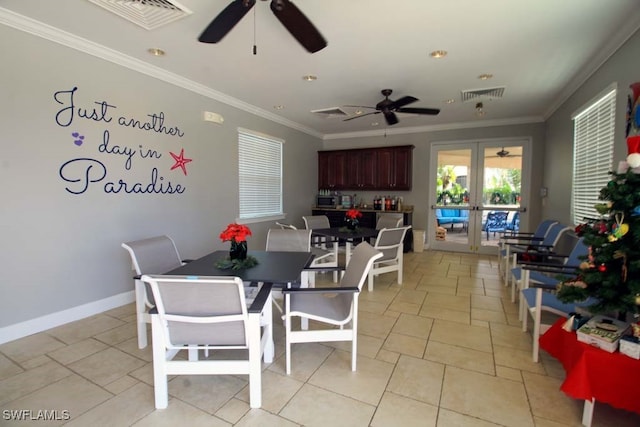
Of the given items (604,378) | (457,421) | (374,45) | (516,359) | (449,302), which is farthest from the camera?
(449,302)

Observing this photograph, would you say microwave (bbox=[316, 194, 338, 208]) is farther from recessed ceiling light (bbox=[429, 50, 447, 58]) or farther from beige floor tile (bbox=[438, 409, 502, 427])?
beige floor tile (bbox=[438, 409, 502, 427])

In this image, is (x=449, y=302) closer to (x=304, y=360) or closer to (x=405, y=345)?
(x=405, y=345)

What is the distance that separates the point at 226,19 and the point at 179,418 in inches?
96.4

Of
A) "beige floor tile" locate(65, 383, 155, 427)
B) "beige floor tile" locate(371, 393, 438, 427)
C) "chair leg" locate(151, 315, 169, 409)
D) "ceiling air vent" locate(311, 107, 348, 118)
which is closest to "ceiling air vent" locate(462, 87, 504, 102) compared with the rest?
"ceiling air vent" locate(311, 107, 348, 118)

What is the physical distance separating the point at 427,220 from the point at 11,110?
648 cm

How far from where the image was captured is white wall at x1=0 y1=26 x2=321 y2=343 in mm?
2543

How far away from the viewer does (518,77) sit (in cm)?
364

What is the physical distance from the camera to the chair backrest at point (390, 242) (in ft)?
12.5

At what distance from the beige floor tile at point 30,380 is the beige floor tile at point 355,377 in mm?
1793

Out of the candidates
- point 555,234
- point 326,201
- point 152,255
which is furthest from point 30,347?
point 555,234

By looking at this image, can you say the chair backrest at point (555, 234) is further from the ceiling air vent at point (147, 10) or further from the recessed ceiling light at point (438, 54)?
the ceiling air vent at point (147, 10)

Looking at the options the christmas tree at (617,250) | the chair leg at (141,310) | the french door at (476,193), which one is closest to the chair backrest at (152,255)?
the chair leg at (141,310)

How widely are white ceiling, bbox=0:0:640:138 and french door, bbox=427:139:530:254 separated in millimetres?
1559

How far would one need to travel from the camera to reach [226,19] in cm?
194
